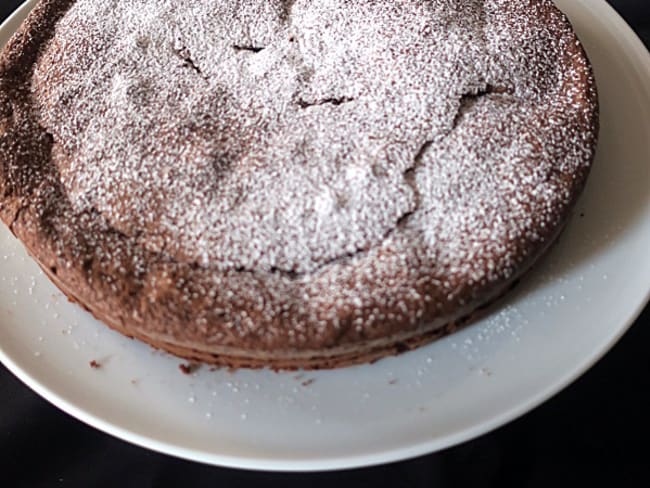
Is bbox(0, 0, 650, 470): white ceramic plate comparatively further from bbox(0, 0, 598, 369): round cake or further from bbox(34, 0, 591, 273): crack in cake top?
bbox(34, 0, 591, 273): crack in cake top

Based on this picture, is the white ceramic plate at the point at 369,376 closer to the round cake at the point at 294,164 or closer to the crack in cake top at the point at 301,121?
the round cake at the point at 294,164

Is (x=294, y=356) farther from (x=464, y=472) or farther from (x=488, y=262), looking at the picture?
(x=464, y=472)

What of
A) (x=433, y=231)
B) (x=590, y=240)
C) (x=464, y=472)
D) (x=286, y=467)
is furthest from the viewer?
(x=464, y=472)

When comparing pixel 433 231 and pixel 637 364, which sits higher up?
pixel 433 231

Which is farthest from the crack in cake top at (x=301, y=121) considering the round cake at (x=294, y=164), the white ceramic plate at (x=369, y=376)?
the white ceramic plate at (x=369, y=376)

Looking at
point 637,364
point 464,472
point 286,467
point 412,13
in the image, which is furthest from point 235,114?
point 637,364

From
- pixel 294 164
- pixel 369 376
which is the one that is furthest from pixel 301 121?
pixel 369 376

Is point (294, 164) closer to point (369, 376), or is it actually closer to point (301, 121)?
point (301, 121)
